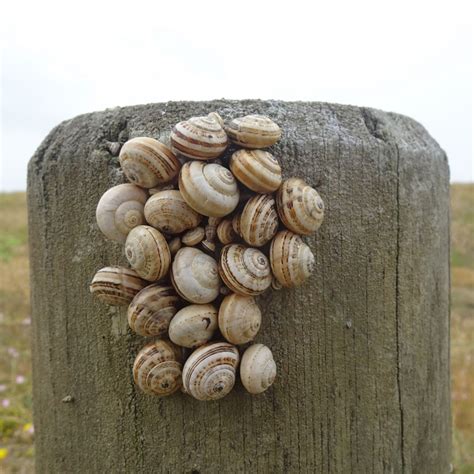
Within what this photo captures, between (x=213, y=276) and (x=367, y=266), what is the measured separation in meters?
0.47

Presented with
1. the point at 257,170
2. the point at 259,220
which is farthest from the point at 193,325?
the point at 257,170

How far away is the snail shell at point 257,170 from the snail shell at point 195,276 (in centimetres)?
23

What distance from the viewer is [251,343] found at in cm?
131

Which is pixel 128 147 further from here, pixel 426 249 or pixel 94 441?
pixel 426 249

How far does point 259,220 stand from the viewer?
1227 millimetres

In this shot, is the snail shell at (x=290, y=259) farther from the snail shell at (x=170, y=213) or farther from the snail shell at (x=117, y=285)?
the snail shell at (x=117, y=285)

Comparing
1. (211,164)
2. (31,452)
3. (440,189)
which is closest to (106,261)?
(211,164)

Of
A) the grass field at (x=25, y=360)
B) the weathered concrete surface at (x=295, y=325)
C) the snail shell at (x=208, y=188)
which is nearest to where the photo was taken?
the snail shell at (x=208, y=188)

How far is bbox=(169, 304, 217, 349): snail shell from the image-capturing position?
4.08ft

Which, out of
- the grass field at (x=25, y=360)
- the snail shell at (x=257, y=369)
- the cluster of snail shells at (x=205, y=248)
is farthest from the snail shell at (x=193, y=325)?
the grass field at (x=25, y=360)

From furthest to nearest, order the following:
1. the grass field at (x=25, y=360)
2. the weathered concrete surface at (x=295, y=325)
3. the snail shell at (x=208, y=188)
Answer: the grass field at (x=25, y=360) → the weathered concrete surface at (x=295, y=325) → the snail shell at (x=208, y=188)

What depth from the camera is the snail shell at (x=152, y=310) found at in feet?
4.12

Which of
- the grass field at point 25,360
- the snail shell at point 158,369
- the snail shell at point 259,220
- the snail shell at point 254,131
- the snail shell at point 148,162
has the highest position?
the snail shell at point 254,131

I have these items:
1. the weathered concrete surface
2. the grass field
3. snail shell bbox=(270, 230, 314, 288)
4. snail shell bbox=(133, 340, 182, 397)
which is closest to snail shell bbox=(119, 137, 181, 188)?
the weathered concrete surface
